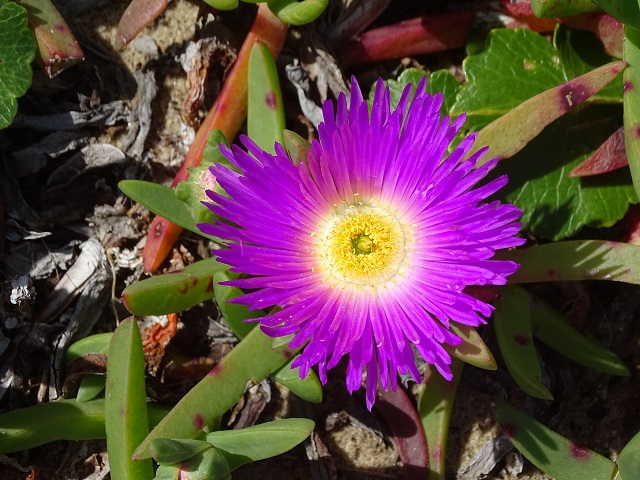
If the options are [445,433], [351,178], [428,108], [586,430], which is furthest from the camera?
[586,430]

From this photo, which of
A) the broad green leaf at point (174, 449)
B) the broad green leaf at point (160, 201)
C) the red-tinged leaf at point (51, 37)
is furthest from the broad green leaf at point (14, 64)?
the broad green leaf at point (174, 449)

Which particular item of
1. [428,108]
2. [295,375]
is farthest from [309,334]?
[428,108]

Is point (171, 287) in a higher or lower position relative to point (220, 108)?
lower

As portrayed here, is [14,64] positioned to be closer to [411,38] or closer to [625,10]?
[411,38]

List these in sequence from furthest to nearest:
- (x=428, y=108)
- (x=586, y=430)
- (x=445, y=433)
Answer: (x=586, y=430), (x=445, y=433), (x=428, y=108)

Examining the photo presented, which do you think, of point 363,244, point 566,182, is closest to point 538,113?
point 566,182

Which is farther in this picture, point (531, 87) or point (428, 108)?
point (531, 87)

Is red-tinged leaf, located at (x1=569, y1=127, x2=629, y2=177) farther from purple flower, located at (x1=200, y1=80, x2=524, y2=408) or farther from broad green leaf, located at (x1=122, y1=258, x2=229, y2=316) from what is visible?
broad green leaf, located at (x1=122, y1=258, x2=229, y2=316)

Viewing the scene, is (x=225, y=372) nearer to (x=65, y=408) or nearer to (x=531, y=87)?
(x=65, y=408)
